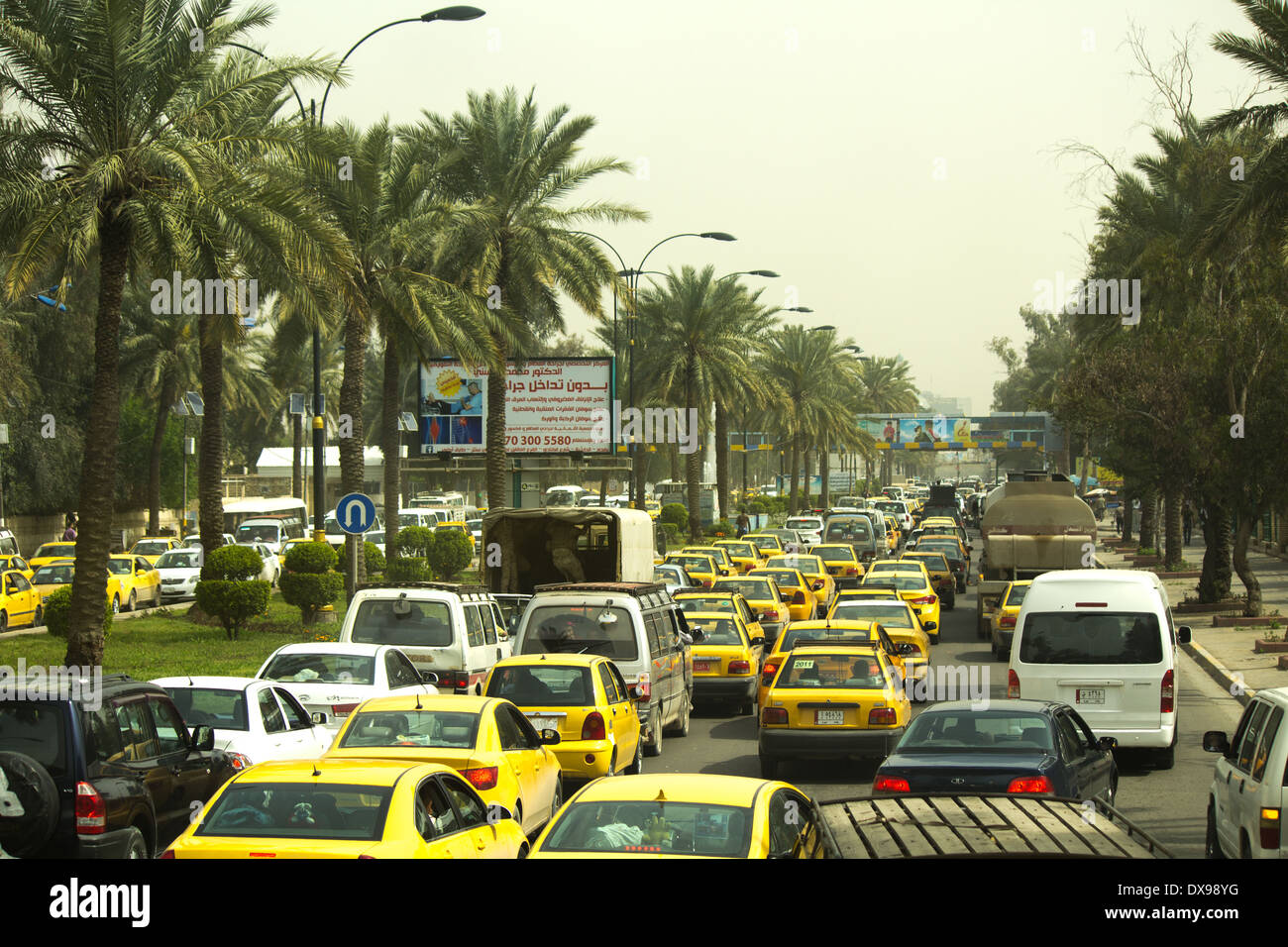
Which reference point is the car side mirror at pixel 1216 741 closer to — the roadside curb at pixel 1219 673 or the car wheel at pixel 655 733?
the car wheel at pixel 655 733

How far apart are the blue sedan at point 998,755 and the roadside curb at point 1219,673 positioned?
27.3 ft

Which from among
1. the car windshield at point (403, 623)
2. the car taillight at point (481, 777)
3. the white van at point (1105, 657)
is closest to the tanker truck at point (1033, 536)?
the white van at point (1105, 657)

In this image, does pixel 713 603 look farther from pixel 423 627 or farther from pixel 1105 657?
pixel 1105 657

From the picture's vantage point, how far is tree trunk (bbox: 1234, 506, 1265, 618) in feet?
94.4

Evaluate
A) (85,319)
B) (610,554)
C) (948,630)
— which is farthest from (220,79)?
(85,319)

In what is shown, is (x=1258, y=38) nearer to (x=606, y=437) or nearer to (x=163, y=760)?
(x=163, y=760)

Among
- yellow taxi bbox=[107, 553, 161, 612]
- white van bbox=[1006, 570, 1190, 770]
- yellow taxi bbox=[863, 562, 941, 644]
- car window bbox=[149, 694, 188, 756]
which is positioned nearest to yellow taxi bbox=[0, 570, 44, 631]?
Answer: yellow taxi bbox=[107, 553, 161, 612]

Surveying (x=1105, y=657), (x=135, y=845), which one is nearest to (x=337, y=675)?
(x=135, y=845)

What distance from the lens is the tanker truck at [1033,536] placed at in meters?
31.3

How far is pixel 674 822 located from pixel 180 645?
865 inches

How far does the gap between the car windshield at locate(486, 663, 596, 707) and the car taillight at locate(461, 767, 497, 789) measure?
333 cm

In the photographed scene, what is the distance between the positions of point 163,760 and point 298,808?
3.75 meters

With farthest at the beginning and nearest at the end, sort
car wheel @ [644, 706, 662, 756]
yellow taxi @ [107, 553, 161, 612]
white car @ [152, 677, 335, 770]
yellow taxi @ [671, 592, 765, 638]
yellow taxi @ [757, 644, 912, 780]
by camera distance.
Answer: yellow taxi @ [107, 553, 161, 612]
yellow taxi @ [671, 592, 765, 638]
car wheel @ [644, 706, 662, 756]
yellow taxi @ [757, 644, 912, 780]
white car @ [152, 677, 335, 770]

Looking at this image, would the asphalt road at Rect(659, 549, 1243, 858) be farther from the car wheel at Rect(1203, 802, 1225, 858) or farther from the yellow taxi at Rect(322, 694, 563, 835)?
the yellow taxi at Rect(322, 694, 563, 835)
